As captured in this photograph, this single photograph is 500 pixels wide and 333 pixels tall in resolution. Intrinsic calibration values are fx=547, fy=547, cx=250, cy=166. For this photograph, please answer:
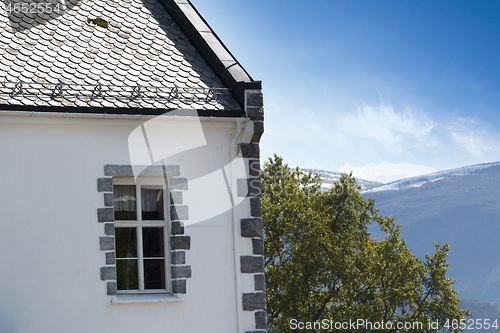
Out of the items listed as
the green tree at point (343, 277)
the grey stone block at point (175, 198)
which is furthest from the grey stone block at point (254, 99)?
the green tree at point (343, 277)

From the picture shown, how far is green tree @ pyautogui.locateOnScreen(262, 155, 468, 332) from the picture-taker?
1186 inches

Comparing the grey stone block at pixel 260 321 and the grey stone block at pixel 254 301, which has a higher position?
the grey stone block at pixel 254 301

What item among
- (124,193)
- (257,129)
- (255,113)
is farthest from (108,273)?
(255,113)

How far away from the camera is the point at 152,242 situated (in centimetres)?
902

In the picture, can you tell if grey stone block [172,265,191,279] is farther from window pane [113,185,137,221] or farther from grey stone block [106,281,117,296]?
window pane [113,185,137,221]

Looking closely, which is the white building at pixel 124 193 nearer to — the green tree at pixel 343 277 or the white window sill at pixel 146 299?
the white window sill at pixel 146 299

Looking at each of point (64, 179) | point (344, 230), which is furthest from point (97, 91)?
point (344, 230)

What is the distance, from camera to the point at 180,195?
9016 mm

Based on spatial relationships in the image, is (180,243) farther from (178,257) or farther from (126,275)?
(126,275)

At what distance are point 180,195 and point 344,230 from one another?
2622 centimetres

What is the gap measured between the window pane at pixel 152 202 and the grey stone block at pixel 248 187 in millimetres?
1331

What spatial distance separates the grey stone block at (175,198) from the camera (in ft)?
29.4

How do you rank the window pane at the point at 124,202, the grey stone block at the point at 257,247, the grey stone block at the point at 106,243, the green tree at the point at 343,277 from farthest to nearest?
1. the green tree at the point at 343,277
2. the grey stone block at the point at 257,247
3. the window pane at the point at 124,202
4. the grey stone block at the point at 106,243

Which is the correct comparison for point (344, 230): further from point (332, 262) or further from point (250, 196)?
point (250, 196)
